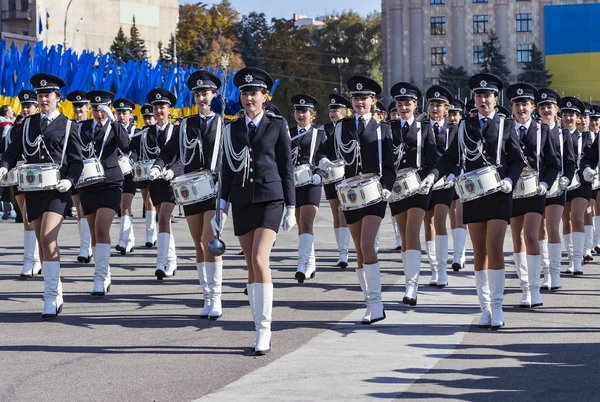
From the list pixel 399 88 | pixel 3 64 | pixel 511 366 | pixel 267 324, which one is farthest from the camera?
pixel 3 64

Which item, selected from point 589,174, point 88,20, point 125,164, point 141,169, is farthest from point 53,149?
point 88,20

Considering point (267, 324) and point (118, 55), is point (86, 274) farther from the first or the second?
point (118, 55)

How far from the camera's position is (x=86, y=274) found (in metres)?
15.3

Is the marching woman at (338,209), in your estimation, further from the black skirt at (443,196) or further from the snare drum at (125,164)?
the snare drum at (125,164)

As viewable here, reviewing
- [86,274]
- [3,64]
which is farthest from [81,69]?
[86,274]

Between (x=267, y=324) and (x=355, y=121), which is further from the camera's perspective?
(x=355, y=121)

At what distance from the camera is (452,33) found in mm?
98312

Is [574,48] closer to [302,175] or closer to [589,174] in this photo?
[589,174]

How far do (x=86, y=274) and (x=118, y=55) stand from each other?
70.8 meters

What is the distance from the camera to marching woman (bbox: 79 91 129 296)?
1294cm

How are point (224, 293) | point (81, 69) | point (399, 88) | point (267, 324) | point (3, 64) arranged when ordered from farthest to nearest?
1. point (81, 69)
2. point (3, 64)
3. point (224, 293)
4. point (399, 88)
5. point (267, 324)

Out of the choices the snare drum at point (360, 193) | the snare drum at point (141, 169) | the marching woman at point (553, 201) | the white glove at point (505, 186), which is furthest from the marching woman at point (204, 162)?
the snare drum at point (141, 169)

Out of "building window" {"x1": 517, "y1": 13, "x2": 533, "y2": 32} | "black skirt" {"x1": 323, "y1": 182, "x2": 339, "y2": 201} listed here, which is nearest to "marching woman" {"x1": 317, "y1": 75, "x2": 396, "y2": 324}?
"black skirt" {"x1": 323, "y1": 182, "x2": 339, "y2": 201}

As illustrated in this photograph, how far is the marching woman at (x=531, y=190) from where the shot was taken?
1167 centimetres
